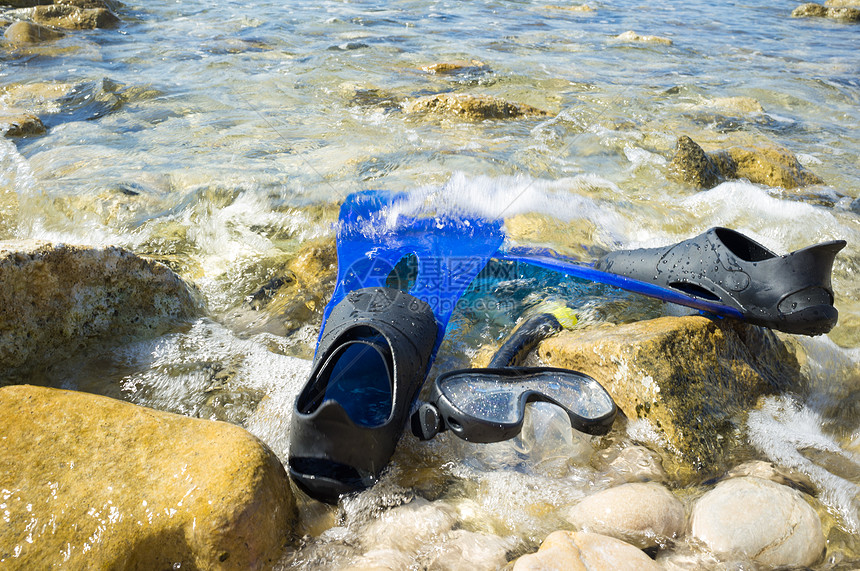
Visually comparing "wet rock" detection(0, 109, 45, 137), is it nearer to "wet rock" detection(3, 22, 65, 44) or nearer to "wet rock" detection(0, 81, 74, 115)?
"wet rock" detection(0, 81, 74, 115)

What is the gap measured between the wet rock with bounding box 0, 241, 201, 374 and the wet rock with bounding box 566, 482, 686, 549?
187 cm

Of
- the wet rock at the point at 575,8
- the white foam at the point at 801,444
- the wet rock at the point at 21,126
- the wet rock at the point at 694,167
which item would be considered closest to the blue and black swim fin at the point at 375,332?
the white foam at the point at 801,444

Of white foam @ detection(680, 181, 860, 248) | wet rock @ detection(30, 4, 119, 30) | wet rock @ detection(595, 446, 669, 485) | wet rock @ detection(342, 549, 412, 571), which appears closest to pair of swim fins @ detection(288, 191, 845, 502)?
wet rock @ detection(342, 549, 412, 571)

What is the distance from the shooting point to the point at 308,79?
682 cm

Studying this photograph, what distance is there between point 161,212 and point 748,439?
3448mm

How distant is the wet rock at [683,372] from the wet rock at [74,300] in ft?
5.57

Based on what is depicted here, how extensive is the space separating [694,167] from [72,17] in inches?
420

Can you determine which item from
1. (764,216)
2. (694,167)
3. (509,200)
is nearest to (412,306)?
(509,200)

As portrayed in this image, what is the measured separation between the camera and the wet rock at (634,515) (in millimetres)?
1562

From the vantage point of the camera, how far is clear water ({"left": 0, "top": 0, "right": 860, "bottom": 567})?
79.8 inches

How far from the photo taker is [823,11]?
13094mm

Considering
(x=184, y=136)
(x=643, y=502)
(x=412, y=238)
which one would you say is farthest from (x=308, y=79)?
(x=643, y=502)

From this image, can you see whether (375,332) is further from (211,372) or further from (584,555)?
(584,555)

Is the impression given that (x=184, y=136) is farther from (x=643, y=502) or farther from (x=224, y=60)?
(x=643, y=502)
